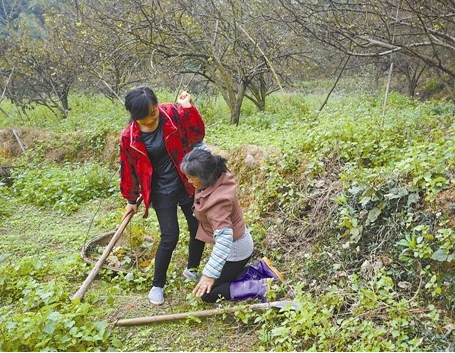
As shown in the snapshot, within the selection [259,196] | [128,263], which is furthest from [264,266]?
[128,263]

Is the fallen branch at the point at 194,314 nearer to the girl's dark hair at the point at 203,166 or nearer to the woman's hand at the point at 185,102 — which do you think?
the girl's dark hair at the point at 203,166

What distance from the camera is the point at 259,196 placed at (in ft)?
14.6

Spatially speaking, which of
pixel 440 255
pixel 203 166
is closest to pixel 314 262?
pixel 440 255

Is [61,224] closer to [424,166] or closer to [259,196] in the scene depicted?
[259,196]

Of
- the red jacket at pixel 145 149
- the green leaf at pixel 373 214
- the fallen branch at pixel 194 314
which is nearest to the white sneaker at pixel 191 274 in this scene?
the fallen branch at pixel 194 314

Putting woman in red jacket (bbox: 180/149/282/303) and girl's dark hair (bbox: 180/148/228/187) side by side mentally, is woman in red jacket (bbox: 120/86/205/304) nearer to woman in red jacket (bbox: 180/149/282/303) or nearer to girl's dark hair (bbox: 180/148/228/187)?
woman in red jacket (bbox: 180/149/282/303)

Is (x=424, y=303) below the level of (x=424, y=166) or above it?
below

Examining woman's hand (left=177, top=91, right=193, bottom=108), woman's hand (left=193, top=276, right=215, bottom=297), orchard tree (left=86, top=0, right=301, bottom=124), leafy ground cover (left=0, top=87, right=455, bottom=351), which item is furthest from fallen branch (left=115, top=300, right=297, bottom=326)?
orchard tree (left=86, top=0, right=301, bottom=124)

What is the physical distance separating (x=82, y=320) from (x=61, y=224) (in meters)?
3.02

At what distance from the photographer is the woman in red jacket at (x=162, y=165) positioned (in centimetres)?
333

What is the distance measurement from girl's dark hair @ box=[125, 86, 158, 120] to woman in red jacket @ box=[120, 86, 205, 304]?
0.28 feet

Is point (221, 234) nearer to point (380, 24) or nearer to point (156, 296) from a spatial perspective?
point (156, 296)

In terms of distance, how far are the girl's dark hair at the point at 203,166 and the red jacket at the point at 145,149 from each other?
36cm

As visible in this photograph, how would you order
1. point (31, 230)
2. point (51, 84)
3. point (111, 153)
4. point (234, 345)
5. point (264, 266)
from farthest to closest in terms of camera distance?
point (51, 84), point (111, 153), point (31, 230), point (264, 266), point (234, 345)
